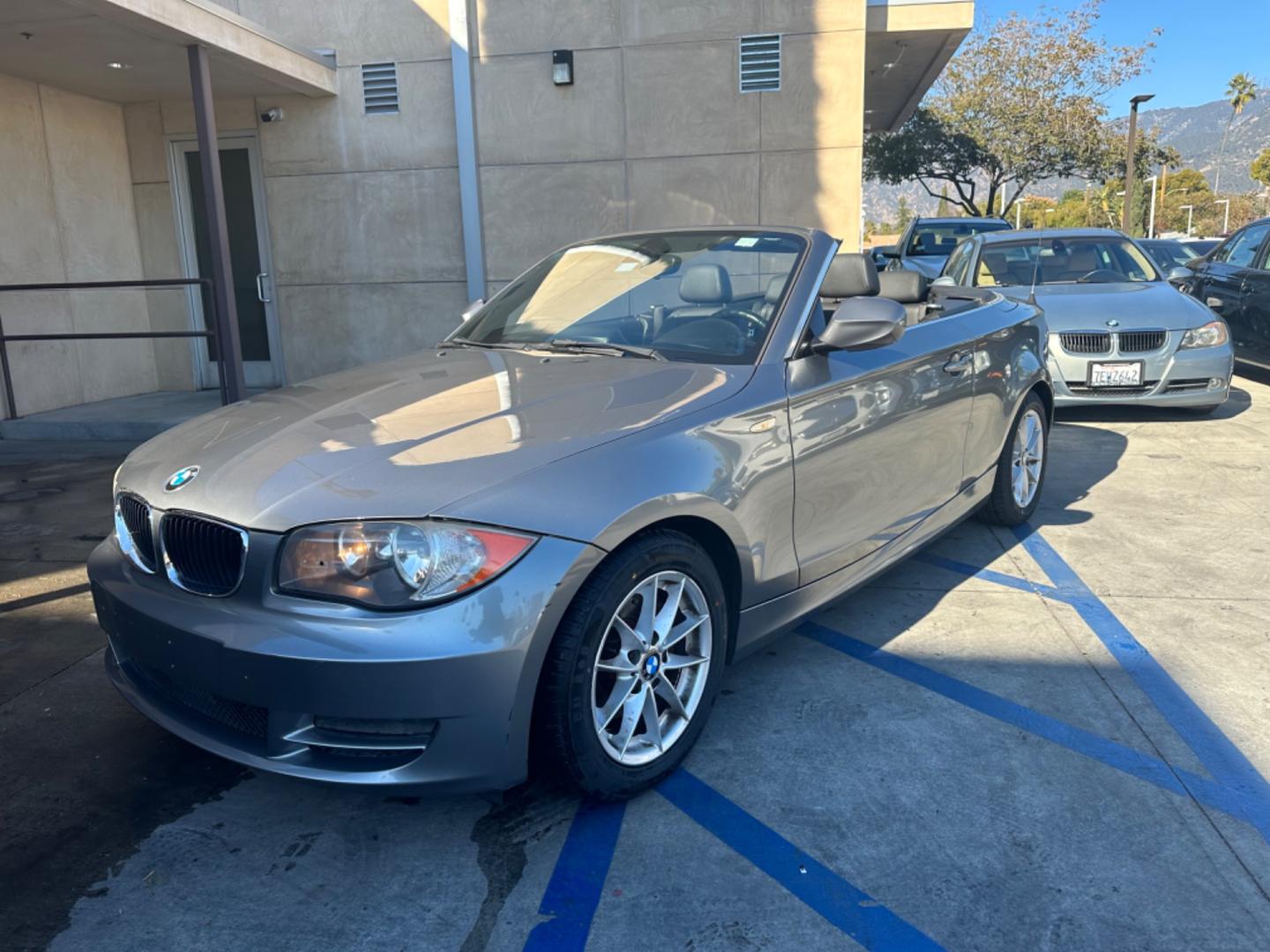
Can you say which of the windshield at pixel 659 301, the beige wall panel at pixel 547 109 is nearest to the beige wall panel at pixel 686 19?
the beige wall panel at pixel 547 109

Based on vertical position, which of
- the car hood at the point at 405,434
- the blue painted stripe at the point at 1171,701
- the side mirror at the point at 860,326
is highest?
the side mirror at the point at 860,326

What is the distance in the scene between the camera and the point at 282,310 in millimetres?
10828

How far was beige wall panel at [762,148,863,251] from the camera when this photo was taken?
9.91m

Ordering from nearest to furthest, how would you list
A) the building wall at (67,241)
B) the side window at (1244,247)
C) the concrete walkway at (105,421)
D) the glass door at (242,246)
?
the concrete walkway at (105,421)
the building wall at (67,241)
the side window at (1244,247)
the glass door at (242,246)

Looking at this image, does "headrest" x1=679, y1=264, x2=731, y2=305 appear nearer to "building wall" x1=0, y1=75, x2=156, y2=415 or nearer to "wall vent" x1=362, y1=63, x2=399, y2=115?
"wall vent" x1=362, y1=63, x2=399, y2=115

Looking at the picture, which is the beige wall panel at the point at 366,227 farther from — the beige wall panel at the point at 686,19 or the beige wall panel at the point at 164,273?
the beige wall panel at the point at 686,19

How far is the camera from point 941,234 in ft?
48.3

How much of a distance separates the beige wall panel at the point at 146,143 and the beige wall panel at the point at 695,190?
16.9ft

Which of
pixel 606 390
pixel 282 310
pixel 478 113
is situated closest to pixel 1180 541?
pixel 606 390

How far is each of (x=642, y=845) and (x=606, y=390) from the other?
1.31 m

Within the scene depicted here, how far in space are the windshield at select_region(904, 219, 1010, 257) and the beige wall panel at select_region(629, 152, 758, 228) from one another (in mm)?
4938

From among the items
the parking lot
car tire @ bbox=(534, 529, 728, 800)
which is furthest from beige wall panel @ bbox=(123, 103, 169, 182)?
car tire @ bbox=(534, 529, 728, 800)

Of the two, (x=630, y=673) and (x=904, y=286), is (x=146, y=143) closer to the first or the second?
(x=904, y=286)

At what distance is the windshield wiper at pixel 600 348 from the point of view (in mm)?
3363
